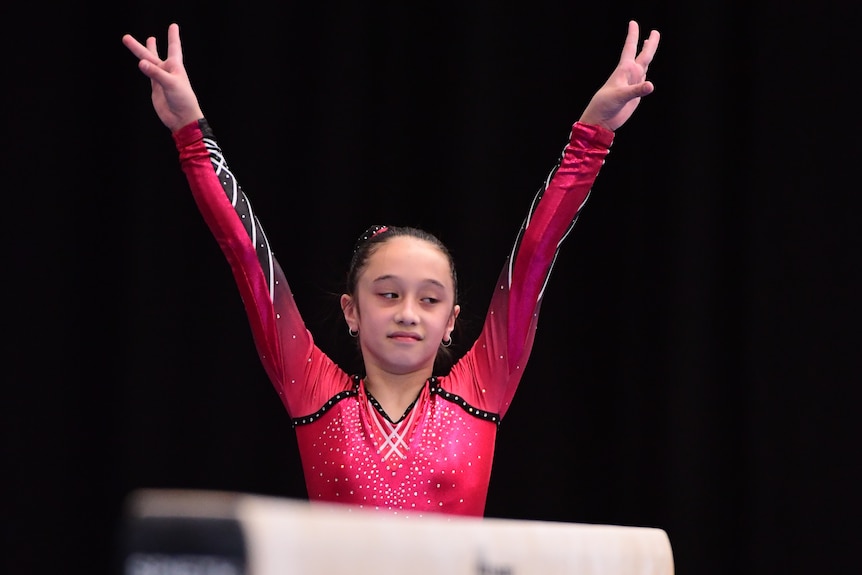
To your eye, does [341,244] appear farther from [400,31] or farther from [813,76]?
[813,76]

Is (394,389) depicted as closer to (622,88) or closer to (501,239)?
(622,88)

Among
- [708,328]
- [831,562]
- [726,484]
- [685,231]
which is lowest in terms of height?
[831,562]

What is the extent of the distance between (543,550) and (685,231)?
1.65 metres

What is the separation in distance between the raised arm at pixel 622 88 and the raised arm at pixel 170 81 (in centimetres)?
68

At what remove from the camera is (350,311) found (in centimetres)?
182

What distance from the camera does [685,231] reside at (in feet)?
8.10

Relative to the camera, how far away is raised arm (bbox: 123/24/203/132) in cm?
163

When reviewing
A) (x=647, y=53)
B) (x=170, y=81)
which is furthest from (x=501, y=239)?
(x=170, y=81)

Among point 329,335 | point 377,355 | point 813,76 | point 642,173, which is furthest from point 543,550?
point 813,76

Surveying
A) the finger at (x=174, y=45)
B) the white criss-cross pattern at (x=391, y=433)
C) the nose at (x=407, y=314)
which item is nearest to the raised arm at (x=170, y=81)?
the finger at (x=174, y=45)

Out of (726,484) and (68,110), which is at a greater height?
(68,110)

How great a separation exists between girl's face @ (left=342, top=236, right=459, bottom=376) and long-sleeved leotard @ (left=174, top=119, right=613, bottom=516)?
8 cm

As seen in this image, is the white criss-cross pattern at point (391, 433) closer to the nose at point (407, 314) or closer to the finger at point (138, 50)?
the nose at point (407, 314)

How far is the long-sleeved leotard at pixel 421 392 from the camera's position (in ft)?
5.41
